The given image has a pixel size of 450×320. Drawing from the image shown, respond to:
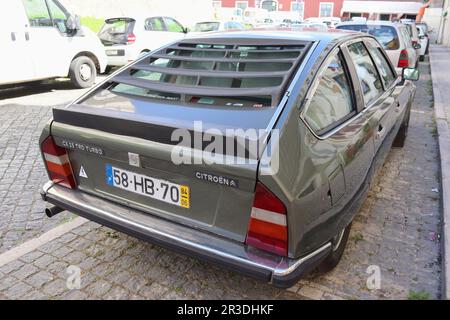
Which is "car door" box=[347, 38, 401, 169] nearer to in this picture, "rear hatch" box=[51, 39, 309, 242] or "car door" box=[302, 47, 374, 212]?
"car door" box=[302, 47, 374, 212]

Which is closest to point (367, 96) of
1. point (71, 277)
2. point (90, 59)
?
point (71, 277)

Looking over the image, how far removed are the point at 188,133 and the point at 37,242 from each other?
Answer: 1818 mm

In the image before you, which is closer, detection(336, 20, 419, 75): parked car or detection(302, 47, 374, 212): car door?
detection(302, 47, 374, 212): car door

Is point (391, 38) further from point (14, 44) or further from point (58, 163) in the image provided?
point (58, 163)

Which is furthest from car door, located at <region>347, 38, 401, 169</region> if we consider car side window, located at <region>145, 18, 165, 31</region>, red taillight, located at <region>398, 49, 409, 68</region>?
car side window, located at <region>145, 18, 165, 31</region>

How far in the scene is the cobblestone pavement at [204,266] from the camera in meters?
2.52

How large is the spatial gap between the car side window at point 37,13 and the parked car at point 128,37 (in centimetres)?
217

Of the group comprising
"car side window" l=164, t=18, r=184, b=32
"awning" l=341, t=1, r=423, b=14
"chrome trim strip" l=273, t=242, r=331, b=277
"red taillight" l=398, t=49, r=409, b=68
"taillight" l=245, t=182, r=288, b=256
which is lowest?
"awning" l=341, t=1, r=423, b=14

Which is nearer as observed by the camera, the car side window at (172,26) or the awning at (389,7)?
the car side window at (172,26)

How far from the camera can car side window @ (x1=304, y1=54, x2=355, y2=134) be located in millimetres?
2291

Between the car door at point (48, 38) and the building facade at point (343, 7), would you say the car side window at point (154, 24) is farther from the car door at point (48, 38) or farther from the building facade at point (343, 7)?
the building facade at point (343, 7)

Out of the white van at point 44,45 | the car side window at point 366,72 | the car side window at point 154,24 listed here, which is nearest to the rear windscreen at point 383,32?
the car side window at point 154,24

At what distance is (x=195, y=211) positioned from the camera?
2.19 meters

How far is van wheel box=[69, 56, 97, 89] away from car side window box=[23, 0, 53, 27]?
970mm
